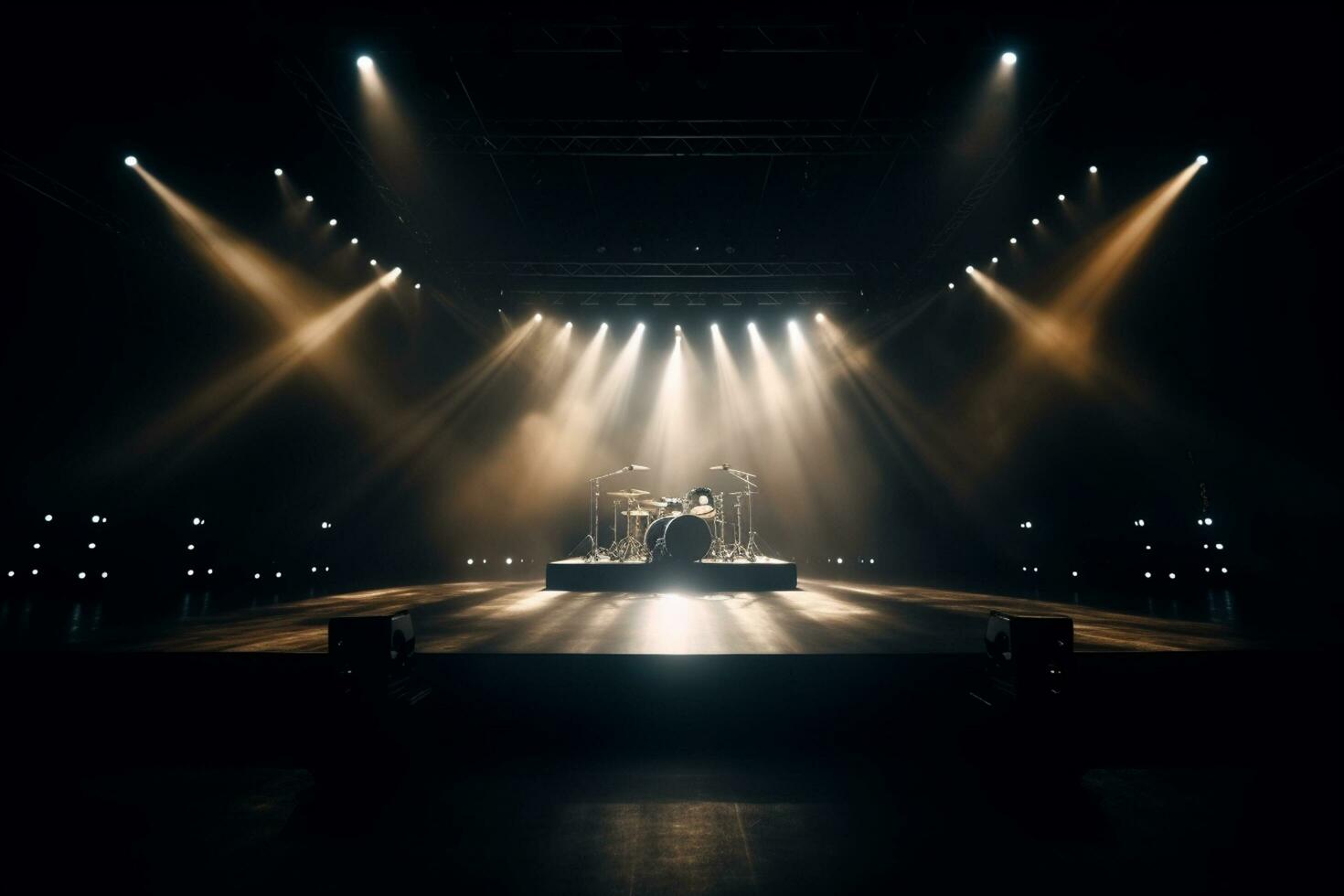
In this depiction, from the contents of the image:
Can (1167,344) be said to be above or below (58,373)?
above

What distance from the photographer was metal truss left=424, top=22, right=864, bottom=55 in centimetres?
562

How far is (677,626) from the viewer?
16.1ft

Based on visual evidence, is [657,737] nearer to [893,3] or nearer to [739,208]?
[893,3]

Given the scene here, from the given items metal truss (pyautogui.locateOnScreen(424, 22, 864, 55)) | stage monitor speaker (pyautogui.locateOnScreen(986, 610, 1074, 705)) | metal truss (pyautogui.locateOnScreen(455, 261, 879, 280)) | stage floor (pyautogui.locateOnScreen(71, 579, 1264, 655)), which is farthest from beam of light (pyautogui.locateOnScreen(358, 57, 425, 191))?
stage monitor speaker (pyautogui.locateOnScreen(986, 610, 1074, 705))

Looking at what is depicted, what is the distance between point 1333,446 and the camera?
24.0ft

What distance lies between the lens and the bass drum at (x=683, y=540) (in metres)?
8.81

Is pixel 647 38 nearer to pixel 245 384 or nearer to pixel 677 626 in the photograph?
pixel 677 626

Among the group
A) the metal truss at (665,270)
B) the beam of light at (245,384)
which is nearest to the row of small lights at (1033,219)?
the metal truss at (665,270)

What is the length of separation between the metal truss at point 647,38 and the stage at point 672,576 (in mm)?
6722

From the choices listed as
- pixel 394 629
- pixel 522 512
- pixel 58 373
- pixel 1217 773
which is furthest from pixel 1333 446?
pixel 58 373

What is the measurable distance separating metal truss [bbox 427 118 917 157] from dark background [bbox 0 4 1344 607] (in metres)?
0.18

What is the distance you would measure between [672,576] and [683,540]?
59 cm

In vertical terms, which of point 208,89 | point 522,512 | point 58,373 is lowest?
point 522,512

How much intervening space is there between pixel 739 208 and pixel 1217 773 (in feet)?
28.5
